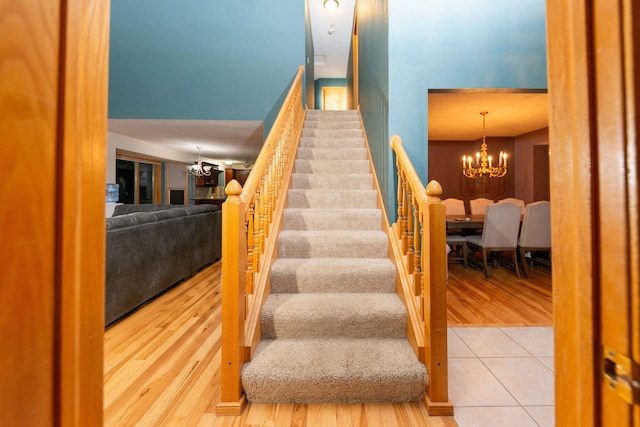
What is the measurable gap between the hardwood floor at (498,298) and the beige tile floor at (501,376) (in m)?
0.19

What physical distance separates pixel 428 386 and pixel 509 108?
166 inches

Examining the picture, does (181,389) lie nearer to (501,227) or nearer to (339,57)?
(501,227)

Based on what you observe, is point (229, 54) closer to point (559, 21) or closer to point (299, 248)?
point (299, 248)

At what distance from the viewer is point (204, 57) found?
451 cm

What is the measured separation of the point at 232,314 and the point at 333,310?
2.07 feet

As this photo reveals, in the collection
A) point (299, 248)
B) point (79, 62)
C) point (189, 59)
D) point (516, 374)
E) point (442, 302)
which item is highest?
point (189, 59)

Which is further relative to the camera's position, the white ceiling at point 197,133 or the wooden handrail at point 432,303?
the white ceiling at point 197,133

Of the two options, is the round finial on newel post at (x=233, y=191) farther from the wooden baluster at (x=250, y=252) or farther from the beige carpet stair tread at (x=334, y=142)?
the beige carpet stair tread at (x=334, y=142)

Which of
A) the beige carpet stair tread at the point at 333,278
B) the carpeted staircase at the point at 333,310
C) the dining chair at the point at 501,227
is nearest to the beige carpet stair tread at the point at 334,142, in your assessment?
the carpeted staircase at the point at 333,310

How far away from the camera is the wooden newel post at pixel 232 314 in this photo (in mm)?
1444

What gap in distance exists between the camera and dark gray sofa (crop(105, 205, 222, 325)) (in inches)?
93.9

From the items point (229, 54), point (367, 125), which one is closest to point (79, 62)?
point (367, 125)

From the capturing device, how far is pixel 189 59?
4.51 meters

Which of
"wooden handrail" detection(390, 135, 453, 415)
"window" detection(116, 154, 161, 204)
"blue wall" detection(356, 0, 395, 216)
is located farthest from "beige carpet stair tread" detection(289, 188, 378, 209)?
"window" detection(116, 154, 161, 204)
